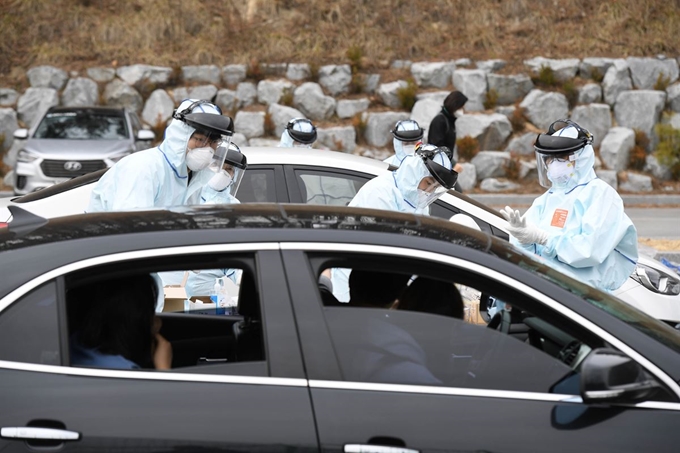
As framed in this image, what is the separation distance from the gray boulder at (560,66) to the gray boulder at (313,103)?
4829mm

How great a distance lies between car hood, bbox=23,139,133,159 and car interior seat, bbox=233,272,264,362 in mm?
11891

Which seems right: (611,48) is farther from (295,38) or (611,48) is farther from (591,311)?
(591,311)

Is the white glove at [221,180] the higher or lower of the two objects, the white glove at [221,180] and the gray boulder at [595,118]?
the higher

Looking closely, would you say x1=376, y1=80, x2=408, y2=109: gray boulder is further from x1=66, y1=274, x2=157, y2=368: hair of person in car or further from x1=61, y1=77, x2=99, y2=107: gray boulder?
x1=66, y1=274, x2=157, y2=368: hair of person in car

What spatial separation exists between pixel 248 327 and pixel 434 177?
2757 millimetres

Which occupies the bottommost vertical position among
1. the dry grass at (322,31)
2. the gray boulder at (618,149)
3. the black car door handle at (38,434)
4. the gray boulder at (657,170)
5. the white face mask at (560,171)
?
the gray boulder at (657,170)

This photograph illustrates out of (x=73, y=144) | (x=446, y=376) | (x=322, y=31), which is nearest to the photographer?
(x=446, y=376)

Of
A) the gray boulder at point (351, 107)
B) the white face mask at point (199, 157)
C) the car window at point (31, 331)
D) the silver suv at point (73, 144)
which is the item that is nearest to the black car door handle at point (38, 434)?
the car window at point (31, 331)

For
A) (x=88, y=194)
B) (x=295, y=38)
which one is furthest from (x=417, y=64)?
(x=88, y=194)

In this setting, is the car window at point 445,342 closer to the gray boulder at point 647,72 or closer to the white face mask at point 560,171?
the white face mask at point 560,171

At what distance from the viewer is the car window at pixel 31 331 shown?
289 cm

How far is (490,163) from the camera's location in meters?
20.1

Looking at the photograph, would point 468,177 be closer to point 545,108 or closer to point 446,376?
point 545,108

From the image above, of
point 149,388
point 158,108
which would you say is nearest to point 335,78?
point 158,108
